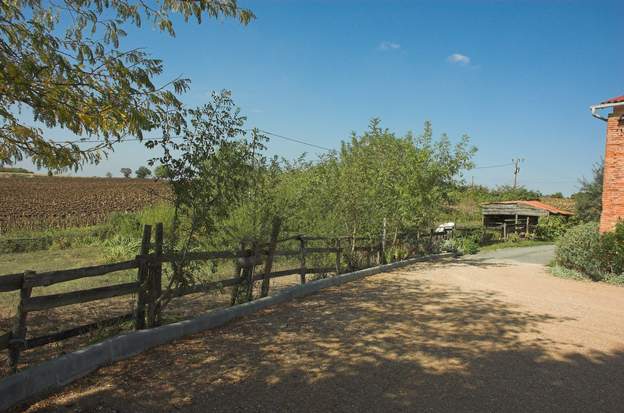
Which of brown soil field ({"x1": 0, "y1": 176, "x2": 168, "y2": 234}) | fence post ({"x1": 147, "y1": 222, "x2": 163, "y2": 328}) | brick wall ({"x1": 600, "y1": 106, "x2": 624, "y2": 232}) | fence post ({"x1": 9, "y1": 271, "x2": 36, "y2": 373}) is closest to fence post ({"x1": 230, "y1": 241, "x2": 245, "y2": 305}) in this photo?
fence post ({"x1": 147, "y1": 222, "x2": 163, "y2": 328})

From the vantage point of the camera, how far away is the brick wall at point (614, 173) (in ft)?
44.8

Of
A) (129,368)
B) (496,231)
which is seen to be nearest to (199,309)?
(129,368)

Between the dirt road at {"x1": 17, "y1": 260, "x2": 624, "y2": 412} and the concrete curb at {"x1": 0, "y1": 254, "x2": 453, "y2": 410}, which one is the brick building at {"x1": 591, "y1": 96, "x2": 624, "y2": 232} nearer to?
the dirt road at {"x1": 17, "y1": 260, "x2": 624, "y2": 412}

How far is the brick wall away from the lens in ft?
44.8

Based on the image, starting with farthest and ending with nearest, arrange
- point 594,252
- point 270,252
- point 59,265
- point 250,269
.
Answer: point 59,265
point 594,252
point 270,252
point 250,269

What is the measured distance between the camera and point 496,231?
29.7 meters

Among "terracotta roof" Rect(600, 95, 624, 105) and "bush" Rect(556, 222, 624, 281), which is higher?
"terracotta roof" Rect(600, 95, 624, 105)

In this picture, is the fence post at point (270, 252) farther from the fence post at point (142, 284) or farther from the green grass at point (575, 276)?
the green grass at point (575, 276)

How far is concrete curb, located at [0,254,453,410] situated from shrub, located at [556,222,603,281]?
1044 centimetres

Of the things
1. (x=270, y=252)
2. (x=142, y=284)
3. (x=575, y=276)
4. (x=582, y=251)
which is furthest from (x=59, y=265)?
(x=582, y=251)

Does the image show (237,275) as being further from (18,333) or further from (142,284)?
(18,333)

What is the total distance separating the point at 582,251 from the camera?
13.6 m

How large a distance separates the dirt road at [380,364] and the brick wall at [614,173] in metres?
6.72

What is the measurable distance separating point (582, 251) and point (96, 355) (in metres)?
13.9
